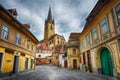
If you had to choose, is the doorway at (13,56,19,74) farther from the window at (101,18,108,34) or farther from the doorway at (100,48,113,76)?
the window at (101,18,108,34)

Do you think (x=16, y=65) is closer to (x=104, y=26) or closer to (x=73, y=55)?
(x=104, y=26)

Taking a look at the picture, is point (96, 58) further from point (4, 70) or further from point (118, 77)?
point (4, 70)

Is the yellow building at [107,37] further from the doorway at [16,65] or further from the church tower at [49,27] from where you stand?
the church tower at [49,27]

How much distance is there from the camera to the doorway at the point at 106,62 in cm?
1176

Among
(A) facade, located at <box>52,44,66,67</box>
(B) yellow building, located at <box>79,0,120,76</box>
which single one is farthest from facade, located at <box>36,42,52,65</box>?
(B) yellow building, located at <box>79,0,120,76</box>

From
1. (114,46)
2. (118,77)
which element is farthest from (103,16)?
(118,77)

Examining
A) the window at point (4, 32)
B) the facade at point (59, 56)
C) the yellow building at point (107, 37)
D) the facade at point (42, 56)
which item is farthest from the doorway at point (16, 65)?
the facade at point (42, 56)

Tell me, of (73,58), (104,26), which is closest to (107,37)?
(104,26)

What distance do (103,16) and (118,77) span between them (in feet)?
23.1

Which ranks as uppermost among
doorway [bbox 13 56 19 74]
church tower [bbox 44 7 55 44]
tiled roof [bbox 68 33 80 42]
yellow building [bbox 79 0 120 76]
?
church tower [bbox 44 7 55 44]

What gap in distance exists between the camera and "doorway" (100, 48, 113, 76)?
11.8 meters

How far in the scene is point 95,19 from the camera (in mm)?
14086

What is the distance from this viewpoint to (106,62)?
12625 mm

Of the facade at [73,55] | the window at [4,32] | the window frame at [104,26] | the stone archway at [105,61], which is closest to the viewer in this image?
the window at [4,32]
